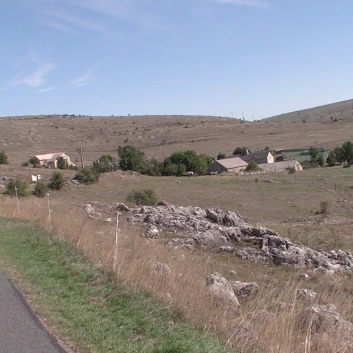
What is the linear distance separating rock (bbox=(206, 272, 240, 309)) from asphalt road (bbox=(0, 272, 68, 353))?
8.31 feet

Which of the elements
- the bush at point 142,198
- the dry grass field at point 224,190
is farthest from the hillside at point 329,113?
the bush at point 142,198

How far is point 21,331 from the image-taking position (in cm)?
536

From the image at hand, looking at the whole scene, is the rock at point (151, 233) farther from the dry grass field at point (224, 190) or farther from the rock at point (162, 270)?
the rock at point (162, 270)

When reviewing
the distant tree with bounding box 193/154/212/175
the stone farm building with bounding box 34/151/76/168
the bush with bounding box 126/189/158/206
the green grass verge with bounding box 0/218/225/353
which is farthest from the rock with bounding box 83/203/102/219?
the stone farm building with bounding box 34/151/76/168

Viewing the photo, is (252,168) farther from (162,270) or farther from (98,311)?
(98,311)

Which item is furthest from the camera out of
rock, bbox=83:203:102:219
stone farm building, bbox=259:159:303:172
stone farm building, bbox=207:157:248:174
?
stone farm building, bbox=259:159:303:172

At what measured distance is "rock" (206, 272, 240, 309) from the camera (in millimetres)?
6875

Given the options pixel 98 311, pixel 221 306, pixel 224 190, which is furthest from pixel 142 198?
pixel 98 311

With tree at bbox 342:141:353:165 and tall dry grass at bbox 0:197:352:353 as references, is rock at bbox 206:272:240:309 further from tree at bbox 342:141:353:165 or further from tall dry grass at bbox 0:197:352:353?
tree at bbox 342:141:353:165

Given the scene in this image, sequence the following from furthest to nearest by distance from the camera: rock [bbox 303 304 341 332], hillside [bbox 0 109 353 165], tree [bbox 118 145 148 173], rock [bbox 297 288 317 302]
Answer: hillside [bbox 0 109 353 165]
tree [bbox 118 145 148 173]
rock [bbox 297 288 317 302]
rock [bbox 303 304 341 332]

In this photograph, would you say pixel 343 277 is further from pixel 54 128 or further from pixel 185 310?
pixel 54 128

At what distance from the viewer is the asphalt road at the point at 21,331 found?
4859 mm

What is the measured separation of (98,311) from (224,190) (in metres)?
41.9

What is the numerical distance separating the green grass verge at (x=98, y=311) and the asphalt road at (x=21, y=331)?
6.4 inches
